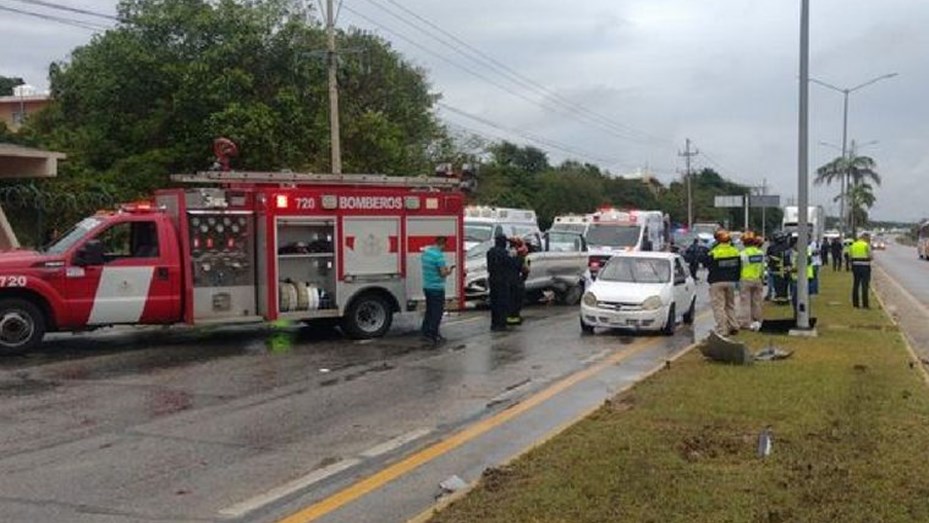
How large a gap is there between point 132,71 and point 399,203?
2717 centimetres

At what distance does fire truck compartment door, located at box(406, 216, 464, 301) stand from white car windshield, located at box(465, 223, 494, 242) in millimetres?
5873

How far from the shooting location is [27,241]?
3120cm

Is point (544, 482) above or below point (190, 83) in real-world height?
below

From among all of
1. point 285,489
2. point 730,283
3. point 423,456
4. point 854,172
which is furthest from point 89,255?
point 854,172

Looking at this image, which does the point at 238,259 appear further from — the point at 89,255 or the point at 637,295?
the point at 637,295

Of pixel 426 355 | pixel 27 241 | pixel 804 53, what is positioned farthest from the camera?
pixel 27 241

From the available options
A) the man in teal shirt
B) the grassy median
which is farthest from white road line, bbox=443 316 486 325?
the grassy median

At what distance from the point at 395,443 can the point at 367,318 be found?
7816 mm

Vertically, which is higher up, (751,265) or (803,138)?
(803,138)

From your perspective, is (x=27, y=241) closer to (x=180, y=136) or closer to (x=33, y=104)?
(x=180, y=136)

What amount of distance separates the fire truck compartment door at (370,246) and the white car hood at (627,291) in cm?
350

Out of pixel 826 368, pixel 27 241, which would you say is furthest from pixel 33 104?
pixel 826 368

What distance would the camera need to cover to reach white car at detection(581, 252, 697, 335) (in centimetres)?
1670

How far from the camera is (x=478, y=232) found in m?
23.5
